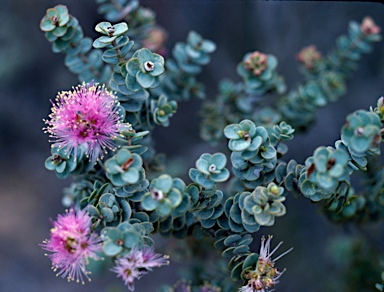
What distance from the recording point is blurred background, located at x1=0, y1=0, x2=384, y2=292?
184 cm

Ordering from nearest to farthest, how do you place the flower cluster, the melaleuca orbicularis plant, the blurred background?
1. the melaleuca orbicularis plant
2. the flower cluster
3. the blurred background

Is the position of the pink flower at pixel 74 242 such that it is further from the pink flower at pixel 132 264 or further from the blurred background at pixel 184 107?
the blurred background at pixel 184 107

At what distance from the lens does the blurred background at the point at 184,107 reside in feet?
6.05

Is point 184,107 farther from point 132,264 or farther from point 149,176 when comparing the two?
point 132,264

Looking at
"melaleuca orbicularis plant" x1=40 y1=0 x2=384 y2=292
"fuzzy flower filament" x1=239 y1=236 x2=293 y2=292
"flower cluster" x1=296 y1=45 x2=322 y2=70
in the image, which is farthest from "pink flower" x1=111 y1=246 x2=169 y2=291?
"flower cluster" x1=296 y1=45 x2=322 y2=70

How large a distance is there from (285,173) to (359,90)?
1089 mm

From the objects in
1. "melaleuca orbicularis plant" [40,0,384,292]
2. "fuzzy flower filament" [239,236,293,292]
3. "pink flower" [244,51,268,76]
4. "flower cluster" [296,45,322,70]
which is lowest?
"fuzzy flower filament" [239,236,293,292]

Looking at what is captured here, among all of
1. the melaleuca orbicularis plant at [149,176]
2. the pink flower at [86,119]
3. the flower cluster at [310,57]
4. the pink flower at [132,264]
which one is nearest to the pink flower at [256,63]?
the melaleuca orbicularis plant at [149,176]

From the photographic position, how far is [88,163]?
1.09 metres

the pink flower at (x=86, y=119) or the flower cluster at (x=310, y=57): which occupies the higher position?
the flower cluster at (x=310, y=57)

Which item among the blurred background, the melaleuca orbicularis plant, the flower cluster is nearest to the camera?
the melaleuca orbicularis plant

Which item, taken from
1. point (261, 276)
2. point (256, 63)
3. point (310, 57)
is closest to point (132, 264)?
point (261, 276)

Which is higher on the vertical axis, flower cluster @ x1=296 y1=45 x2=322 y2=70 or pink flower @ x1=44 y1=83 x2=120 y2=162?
flower cluster @ x1=296 y1=45 x2=322 y2=70

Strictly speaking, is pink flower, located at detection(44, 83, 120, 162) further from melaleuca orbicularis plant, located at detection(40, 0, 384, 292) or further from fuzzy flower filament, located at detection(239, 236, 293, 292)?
fuzzy flower filament, located at detection(239, 236, 293, 292)
